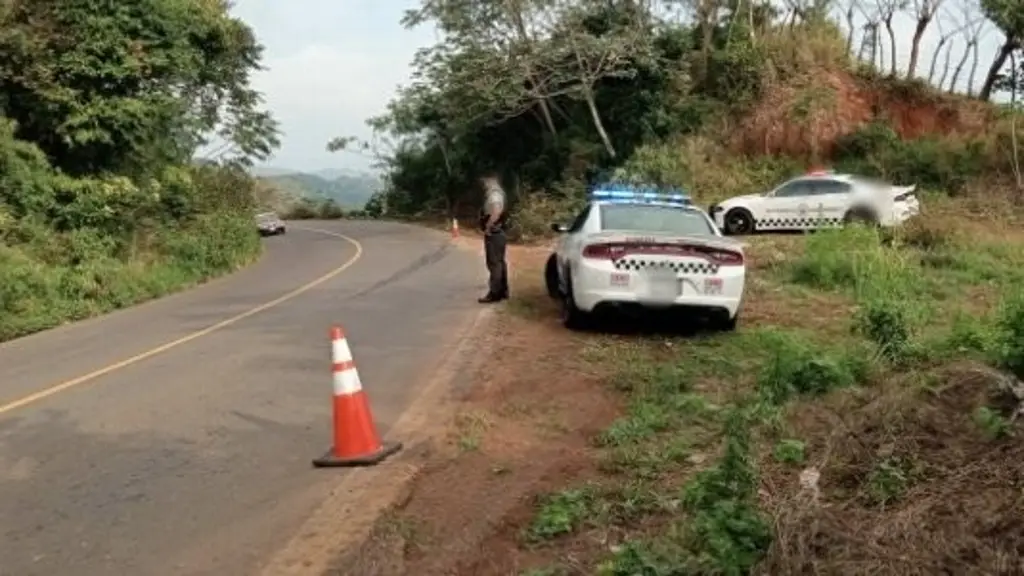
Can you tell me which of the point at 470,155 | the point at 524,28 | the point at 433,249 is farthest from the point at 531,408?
the point at 470,155

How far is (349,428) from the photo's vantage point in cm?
665

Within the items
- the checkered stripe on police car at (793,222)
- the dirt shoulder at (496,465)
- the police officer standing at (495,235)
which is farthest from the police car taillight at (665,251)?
the checkered stripe on police car at (793,222)

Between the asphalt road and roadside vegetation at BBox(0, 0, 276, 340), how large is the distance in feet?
5.82

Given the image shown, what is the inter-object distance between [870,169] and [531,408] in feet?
78.3

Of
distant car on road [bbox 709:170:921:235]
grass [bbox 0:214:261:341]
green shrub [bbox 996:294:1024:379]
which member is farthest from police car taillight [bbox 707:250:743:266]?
distant car on road [bbox 709:170:921:235]

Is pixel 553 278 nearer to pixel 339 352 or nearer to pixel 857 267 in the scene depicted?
pixel 857 267

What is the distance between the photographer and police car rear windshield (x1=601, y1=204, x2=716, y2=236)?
433 inches

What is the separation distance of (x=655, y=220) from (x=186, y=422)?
5609 mm

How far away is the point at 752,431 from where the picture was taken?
5.89 m

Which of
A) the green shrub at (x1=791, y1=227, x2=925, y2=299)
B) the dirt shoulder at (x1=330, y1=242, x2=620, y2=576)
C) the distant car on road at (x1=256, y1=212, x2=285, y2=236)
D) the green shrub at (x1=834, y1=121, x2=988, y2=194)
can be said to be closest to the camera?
the dirt shoulder at (x1=330, y1=242, x2=620, y2=576)

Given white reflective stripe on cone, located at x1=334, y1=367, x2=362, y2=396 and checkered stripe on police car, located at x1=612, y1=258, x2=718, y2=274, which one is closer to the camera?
white reflective stripe on cone, located at x1=334, y1=367, x2=362, y2=396

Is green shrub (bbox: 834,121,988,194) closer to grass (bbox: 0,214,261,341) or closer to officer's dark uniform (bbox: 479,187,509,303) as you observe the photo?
officer's dark uniform (bbox: 479,187,509,303)

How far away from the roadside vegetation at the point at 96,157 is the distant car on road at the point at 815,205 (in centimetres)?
1231

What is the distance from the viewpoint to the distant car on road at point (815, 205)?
22453mm
